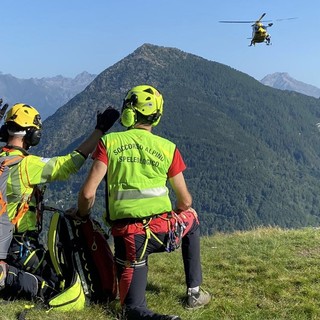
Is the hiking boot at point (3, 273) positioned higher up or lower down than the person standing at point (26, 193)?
lower down

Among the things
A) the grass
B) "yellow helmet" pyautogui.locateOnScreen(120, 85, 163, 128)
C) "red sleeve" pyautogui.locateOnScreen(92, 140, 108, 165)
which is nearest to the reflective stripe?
"red sleeve" pyautogui.locateOnScreen(92, 140, 108, 165)

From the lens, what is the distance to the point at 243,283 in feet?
24.7

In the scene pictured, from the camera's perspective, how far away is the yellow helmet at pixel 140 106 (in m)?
6.18

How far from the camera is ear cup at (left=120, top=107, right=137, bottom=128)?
243 inches

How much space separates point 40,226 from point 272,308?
12.6 feet

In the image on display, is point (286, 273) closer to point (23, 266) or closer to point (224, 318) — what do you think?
point (224, 318)

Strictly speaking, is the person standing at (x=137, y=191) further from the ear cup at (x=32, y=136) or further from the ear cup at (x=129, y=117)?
the ear cup at (x=32, y=136)

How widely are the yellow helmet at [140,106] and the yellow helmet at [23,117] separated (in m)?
1.47

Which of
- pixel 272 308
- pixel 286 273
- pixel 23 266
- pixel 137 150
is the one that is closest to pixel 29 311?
pixel 23 266

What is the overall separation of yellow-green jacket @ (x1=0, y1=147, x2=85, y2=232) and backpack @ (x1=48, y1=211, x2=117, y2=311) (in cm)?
60

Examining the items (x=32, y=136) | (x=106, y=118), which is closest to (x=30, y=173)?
(x=32, y=136)

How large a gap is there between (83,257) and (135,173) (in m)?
1.77

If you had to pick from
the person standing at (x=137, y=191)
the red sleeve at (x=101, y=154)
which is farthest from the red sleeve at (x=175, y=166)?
the red sleeve at (x=101, y=154)

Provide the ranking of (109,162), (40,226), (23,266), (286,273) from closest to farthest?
(109,162)
(23,266)
(40,226)
(286,273)
